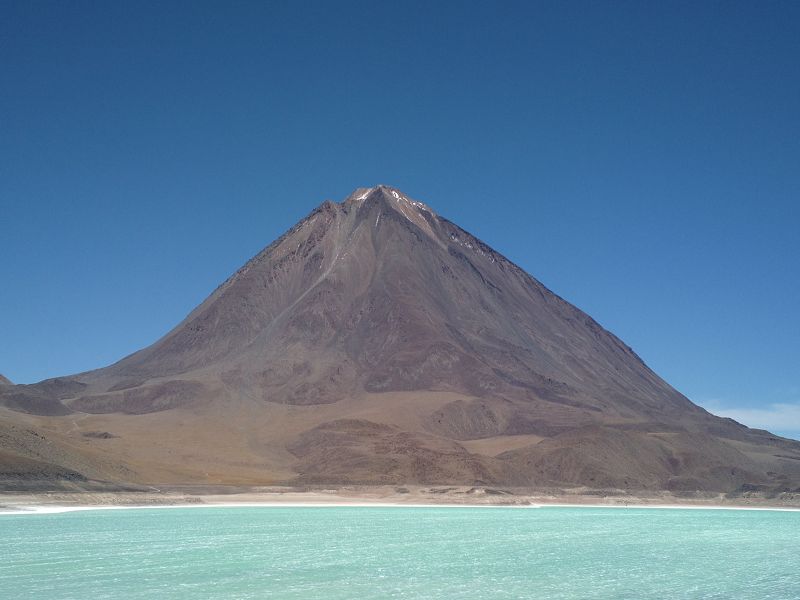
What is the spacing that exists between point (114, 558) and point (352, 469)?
277 ft

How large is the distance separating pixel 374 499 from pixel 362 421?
4302 centimetres

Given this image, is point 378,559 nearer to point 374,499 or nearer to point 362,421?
point 374,499

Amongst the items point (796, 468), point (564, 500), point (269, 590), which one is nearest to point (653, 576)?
point (269, 590)

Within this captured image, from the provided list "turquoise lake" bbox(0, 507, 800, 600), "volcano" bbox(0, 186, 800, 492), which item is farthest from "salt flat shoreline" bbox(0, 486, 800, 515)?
"turquoise lake" bbox(0, 507, 800, 600)

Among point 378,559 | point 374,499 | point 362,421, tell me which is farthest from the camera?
point 362,421

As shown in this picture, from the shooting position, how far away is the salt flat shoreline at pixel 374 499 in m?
77.3

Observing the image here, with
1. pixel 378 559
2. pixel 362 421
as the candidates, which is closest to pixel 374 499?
pixel 362 421

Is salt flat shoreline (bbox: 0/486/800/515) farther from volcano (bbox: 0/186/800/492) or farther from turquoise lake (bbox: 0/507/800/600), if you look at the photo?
turquoise lake (bbox: 0/507/800/600)

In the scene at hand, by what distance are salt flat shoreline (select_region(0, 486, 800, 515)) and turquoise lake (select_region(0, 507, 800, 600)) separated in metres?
8.44

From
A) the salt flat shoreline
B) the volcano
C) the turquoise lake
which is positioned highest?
the volcano

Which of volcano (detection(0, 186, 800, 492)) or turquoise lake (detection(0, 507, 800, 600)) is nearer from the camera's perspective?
turquoise lake (detection(0, 507, 800, 600))

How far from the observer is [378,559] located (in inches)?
1593

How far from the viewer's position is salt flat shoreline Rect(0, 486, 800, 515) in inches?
3044

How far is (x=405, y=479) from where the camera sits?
115438 mm
